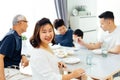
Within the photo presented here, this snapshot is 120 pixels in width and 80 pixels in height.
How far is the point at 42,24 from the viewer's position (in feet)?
5.08

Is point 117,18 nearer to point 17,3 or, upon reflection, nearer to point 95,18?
point 95,18

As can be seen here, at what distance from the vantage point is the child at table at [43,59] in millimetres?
1472

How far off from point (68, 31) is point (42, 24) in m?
1.80

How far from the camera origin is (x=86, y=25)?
4.93 m

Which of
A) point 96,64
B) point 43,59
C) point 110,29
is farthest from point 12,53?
point 110,29

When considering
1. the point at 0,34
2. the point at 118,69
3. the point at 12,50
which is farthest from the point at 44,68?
the point at 0,34

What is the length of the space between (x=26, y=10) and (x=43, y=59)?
2472 mm

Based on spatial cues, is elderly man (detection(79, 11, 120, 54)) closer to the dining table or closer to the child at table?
the dining table

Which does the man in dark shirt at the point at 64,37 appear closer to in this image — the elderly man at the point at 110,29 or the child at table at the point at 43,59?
the elderly man at the point at 110,29

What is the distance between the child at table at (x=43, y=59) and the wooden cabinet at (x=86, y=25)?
10.6ft

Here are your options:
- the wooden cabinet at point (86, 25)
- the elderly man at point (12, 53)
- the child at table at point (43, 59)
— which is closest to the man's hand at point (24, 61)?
the elderly man at point (12, 53)

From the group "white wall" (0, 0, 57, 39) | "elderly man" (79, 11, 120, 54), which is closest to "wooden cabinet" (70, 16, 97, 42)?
"white wall" (0, 0, 57, 39)

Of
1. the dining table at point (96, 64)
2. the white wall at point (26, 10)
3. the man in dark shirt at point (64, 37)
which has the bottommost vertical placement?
the dining table at point (96, 64)

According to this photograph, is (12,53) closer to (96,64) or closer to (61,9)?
(96,64)
